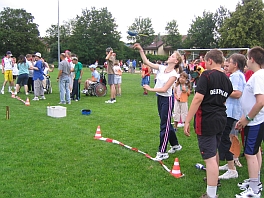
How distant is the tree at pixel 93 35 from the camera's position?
2611 inches

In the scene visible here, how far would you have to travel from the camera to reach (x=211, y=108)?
3.55 metres

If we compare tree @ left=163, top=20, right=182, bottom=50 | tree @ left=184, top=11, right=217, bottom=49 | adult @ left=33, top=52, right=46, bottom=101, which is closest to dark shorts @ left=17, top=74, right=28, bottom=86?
adult @ left=33, top=52, right=46, bottom=101

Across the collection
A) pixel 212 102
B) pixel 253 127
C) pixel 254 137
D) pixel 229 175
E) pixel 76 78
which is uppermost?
Result: pixel 76 78

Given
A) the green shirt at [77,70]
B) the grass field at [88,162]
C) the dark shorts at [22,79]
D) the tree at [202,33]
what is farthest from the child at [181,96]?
the tree at [202,33]

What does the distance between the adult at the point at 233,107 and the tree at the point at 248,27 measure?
160 feet

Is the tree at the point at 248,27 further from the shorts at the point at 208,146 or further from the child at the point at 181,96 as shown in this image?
the shorts at the point at 208,146

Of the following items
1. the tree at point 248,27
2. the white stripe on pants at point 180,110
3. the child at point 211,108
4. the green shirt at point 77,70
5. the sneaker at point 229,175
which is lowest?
the sneaker at point 229,175

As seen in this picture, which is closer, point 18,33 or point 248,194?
point 248,194

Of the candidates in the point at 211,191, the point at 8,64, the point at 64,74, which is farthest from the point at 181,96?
the point at 8,64

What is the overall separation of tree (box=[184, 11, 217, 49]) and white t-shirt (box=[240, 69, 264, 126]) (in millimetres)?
68767

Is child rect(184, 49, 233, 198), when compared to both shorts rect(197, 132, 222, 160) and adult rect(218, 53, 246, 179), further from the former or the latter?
adult rect(218, 53, 246, 179)

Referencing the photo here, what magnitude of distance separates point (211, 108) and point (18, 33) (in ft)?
223

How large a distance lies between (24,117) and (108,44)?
200 ft

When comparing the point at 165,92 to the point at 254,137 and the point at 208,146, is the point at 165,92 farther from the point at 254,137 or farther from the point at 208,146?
the point at 254,137
